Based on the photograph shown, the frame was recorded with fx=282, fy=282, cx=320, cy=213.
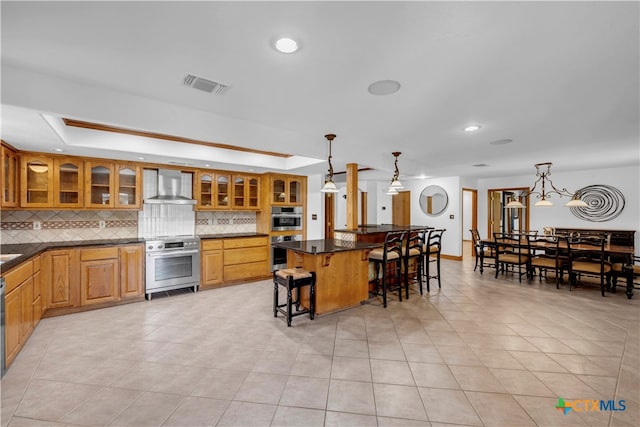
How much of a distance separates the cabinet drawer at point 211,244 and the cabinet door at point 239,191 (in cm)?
80

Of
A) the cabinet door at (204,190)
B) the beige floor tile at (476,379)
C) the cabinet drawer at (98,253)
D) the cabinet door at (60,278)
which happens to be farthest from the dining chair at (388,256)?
the cabinet door at (60,278)

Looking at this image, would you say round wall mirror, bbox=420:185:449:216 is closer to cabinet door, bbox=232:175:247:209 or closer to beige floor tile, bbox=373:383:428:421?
cabinet door, bbox=232:175:247:209

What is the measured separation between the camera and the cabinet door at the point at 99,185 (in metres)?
4.06

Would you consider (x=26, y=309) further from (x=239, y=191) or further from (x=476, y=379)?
(x=476, y=379)

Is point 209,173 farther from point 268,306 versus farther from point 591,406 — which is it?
point 591,406

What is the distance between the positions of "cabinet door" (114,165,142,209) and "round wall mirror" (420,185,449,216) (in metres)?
7.07

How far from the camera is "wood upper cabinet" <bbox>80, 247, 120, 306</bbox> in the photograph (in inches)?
149

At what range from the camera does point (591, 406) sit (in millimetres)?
1956

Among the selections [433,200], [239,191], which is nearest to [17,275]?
[239,191]

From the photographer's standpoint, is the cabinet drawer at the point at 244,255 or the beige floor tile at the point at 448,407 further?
the cabinet drawer at the point at 244,255

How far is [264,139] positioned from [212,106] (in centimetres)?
76

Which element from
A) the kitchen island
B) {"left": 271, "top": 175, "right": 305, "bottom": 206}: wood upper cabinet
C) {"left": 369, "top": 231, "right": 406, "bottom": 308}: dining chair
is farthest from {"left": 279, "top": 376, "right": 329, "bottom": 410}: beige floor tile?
{"left": 271, "top": 175, "right": 305, "bottom": 206}: wood upper cabinet

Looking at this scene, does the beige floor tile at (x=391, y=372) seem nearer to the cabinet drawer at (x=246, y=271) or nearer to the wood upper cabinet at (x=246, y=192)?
the cabinet drawer at (x=246, y=271)

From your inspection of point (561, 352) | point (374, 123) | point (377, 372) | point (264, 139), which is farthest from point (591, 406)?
point (264, 139)
